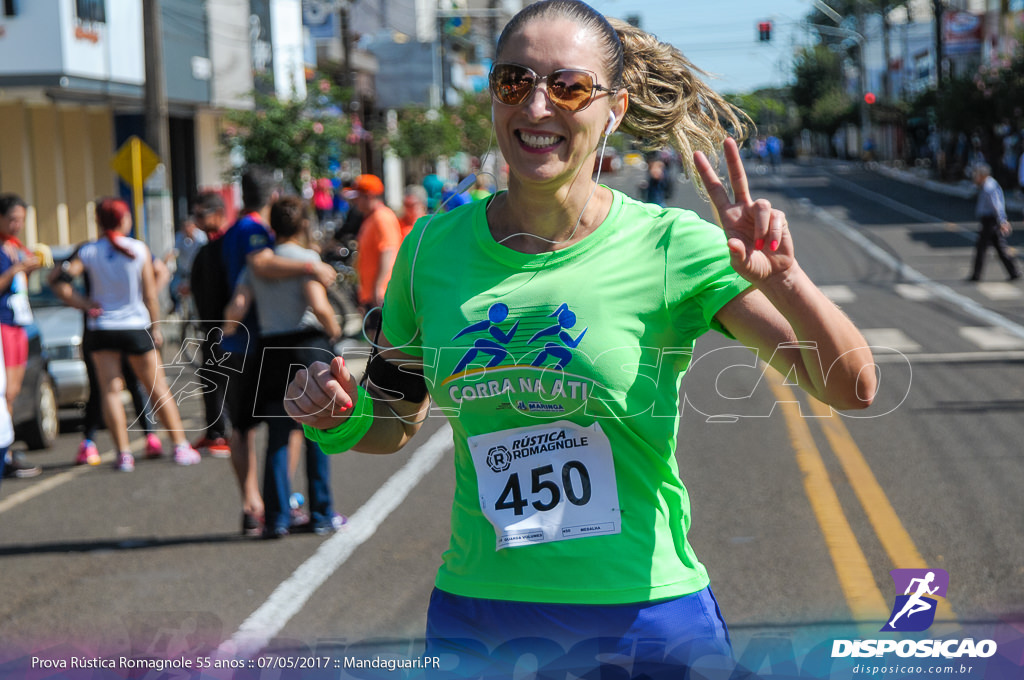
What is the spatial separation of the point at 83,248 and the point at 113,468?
1630mm

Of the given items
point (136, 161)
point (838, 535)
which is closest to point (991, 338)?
point (838, 535)

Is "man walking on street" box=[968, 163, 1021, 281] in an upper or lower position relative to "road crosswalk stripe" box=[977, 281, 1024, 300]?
upper

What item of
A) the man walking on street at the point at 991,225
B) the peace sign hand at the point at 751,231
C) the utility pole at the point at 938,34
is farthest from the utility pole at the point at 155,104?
the utility pole at the point at 938,34

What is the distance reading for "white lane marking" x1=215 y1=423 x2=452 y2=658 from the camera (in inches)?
215

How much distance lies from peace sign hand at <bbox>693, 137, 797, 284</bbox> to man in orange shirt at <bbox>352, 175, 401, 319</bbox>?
817cm

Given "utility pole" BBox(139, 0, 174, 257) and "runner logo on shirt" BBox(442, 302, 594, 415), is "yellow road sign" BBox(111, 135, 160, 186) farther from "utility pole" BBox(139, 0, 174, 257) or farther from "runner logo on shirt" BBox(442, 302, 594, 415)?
"runner logo on shirt" BBox(442, 302, 594, 415)

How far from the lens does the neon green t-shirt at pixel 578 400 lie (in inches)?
97.9

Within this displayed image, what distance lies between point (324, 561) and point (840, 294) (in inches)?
633

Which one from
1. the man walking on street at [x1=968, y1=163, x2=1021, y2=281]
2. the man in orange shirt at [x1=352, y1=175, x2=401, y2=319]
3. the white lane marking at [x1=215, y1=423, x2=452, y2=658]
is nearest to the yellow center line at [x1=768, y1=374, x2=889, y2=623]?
the white lane marking at [x1=215, y1=423, x2=452, y2=658]

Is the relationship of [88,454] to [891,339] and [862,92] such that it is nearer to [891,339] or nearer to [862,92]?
[891,339]

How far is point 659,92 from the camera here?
2.96m

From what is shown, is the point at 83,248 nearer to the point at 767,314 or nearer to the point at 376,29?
the point at 767,314

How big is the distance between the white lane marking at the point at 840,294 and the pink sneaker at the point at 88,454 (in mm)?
13204

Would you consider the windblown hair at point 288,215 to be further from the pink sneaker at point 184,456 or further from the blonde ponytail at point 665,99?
the blonde ponytail at point 665,99
